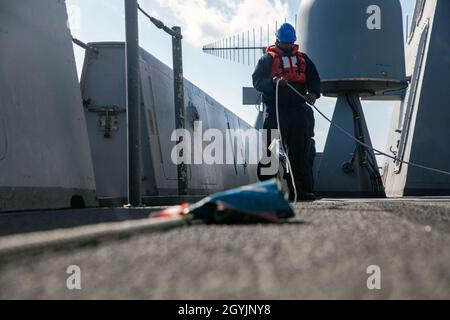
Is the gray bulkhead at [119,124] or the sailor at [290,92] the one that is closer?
the sailor at [290,92]

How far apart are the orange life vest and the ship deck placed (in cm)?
462

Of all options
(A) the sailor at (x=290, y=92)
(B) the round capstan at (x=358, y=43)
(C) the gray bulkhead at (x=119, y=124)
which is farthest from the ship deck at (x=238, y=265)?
(B) the round capstan at (x=358, y=43)

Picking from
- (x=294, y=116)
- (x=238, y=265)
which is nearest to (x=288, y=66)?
(x=294, y=116)

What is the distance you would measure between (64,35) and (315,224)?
3831mm

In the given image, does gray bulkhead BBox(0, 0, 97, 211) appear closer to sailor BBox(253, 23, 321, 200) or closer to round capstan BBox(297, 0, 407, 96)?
sailor BBox(253, 23, 321, 200)

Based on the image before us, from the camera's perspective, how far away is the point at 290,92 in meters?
6.78

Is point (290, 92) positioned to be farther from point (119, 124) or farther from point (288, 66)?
point (119, 124)

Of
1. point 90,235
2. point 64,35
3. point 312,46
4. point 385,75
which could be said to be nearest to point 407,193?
point 385,75

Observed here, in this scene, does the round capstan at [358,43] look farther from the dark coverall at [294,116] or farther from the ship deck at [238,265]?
the ship deck at [238,265]

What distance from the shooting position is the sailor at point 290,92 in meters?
6.68

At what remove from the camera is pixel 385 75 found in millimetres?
12438

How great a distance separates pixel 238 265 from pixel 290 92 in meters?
5.54

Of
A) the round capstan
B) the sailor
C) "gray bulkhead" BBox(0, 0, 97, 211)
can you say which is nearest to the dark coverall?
the sailor
